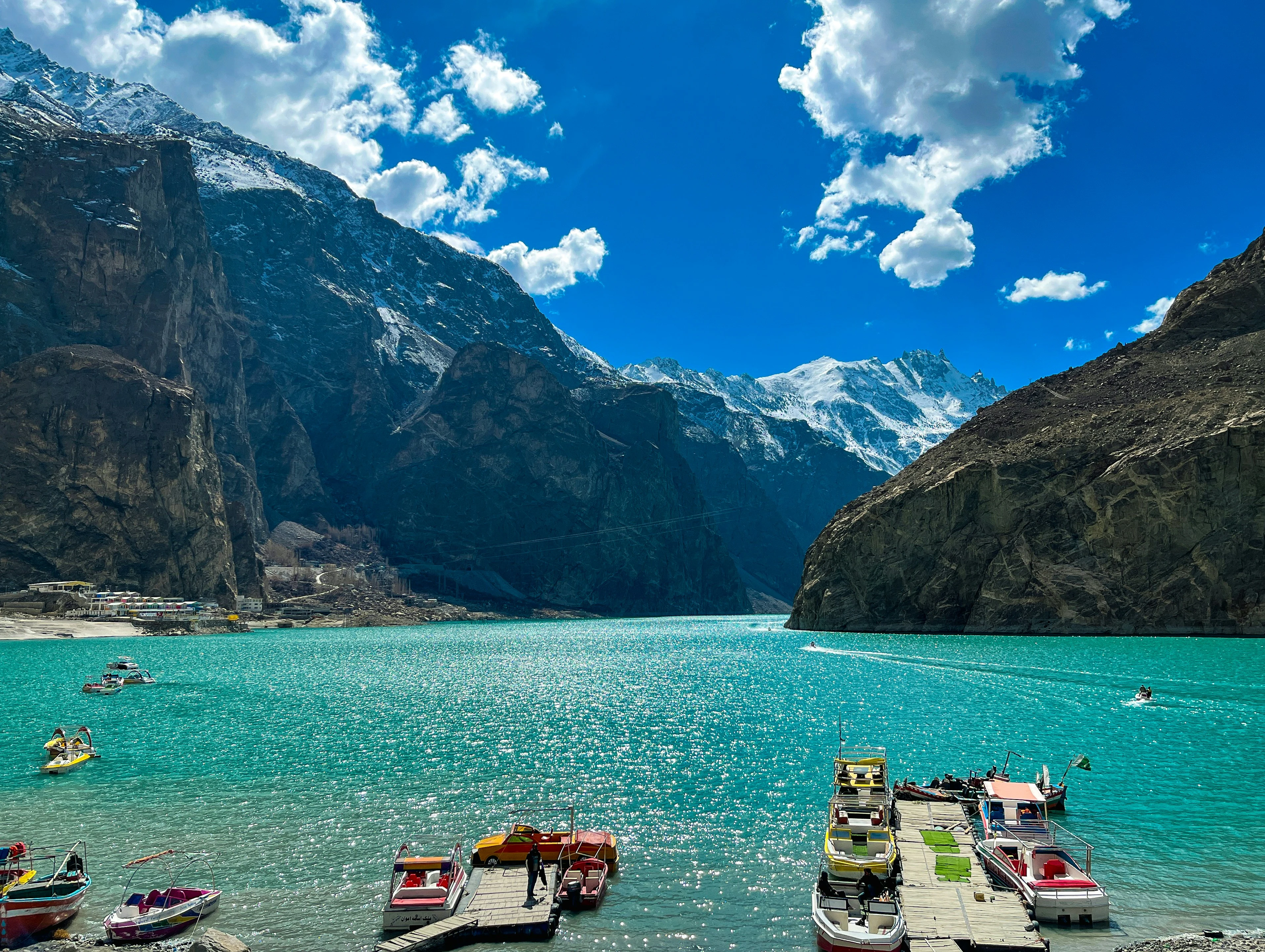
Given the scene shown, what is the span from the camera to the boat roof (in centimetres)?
3925

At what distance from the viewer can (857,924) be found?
27.5 meters

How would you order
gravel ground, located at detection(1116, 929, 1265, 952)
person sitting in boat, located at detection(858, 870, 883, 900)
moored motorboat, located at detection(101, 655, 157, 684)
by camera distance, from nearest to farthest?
gravel ground, located at detection(1116, 929, 1265, 952), person sitting in boat, located at detection(858, 870, 883, 900), moored motorboat, located at detection(101, 655, 157, 684)

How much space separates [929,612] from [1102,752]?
123553mm

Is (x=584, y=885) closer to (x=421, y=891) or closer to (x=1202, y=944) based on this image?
(x=421, y=891)

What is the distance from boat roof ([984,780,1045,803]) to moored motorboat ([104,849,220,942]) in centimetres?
3226

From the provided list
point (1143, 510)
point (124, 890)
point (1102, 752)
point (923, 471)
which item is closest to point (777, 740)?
point (1102, 752)

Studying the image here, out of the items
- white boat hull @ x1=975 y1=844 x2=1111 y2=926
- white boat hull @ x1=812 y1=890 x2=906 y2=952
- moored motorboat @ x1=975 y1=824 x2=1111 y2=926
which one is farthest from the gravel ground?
white boat hull @ x1=812 y1=890 x2=906 y2=952

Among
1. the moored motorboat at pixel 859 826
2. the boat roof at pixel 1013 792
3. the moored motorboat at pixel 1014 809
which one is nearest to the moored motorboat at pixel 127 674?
the moored motorboat at pixel 859 826

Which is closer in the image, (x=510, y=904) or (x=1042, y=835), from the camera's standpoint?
→ (x=510, y=904)

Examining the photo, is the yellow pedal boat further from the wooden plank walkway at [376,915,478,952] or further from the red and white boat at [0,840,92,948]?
the wooden plank walkway at [376,915,478,952]

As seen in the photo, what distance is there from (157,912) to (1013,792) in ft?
115

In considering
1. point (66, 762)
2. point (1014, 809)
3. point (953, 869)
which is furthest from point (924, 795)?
point (66, 762)

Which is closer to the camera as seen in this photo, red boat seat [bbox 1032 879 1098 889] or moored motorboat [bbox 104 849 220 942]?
moored motorboat [bbox 104 849 220 942]

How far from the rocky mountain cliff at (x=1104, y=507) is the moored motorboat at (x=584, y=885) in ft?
474
